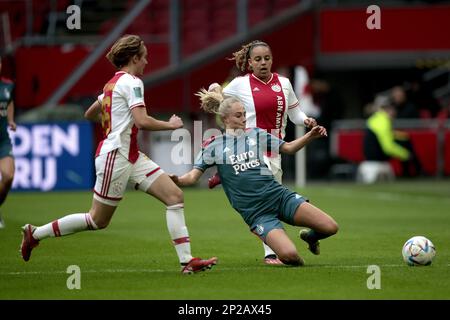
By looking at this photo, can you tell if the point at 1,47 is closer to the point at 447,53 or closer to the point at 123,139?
the point at 447,53

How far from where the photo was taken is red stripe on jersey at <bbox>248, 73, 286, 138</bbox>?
38.3ft

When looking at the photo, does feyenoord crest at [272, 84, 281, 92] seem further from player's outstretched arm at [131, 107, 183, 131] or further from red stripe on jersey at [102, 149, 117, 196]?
red stripe on jersey at [102, 149, 117, 196]

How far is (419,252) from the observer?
10.6 meters

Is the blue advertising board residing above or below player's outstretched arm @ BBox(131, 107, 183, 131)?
below

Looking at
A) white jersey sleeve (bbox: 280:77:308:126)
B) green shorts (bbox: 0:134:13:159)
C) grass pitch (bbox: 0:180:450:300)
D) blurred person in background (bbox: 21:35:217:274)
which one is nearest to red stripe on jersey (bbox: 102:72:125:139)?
blurred person in background (bbox: 21:35:217:274)

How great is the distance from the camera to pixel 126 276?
1021 cm

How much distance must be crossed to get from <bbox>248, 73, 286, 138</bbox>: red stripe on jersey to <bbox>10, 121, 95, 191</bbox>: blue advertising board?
40.7 feet

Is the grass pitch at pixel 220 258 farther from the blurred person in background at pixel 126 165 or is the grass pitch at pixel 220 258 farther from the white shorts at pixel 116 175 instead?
the white shorts at pixel 116 175

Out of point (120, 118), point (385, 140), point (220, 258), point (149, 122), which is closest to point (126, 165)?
point (120, 118)

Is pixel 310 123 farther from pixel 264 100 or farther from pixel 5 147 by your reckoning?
pixel 5 147

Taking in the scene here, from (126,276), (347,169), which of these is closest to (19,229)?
(126,276)

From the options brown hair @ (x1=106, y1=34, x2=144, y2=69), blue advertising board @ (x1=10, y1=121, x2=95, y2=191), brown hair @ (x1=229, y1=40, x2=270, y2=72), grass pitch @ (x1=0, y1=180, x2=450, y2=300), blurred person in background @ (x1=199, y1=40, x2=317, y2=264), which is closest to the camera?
grass pitch @ (x1=0, y1=180, x2=450, y2=300)

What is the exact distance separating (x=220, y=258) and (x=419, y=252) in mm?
2210

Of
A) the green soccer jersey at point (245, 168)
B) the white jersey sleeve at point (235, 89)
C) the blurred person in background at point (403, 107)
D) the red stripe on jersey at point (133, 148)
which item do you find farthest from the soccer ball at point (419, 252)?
the blurred person in background at point (403, 107)
